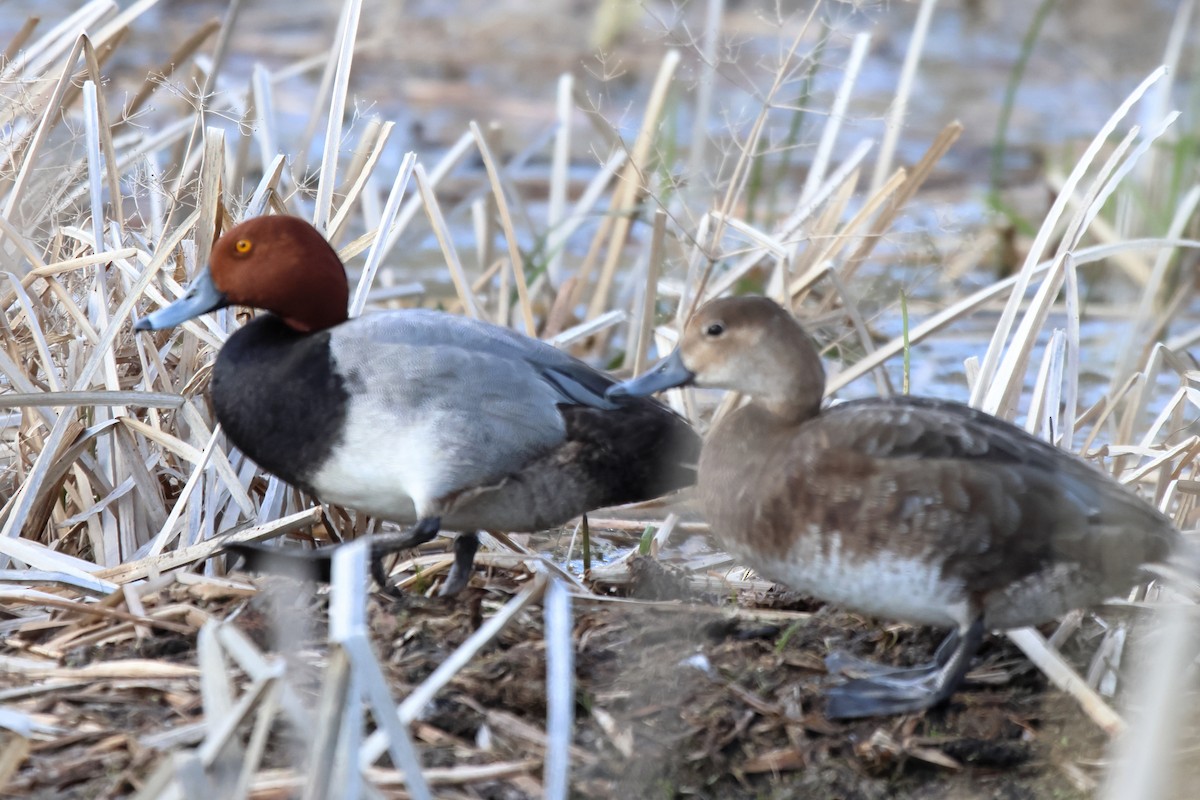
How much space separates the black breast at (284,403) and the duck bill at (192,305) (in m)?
0.11

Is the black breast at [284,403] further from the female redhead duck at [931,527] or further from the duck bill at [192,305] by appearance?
the female redhead duck at [931,527]

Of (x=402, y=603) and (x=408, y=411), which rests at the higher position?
(x=408, y=411)

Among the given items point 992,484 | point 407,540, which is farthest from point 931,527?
point 407,540

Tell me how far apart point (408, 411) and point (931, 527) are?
109 cm

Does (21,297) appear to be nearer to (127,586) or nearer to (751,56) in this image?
(127,586)

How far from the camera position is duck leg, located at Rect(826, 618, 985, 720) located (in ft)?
8.89

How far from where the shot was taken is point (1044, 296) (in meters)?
3.58

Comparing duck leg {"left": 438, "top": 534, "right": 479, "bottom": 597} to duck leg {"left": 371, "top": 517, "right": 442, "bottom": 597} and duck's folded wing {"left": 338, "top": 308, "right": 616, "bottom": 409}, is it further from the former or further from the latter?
duck's folded wing {"left": 338, "top": 308, "right": 616, "bottom": 409}

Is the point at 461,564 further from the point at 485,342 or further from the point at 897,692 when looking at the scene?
the point at 897,692

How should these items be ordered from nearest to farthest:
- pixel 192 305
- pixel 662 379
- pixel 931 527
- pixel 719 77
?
Answer: pixel 931 527 < pixel 662 379 < pixel 192 305 < pixel 719 77

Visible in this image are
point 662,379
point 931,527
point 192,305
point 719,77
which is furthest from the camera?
point 719,77

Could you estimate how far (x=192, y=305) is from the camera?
3.22 metres

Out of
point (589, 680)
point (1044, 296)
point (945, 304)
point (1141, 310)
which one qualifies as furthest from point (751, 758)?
point (945, 304)

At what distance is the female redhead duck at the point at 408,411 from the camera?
3104 millimetres
